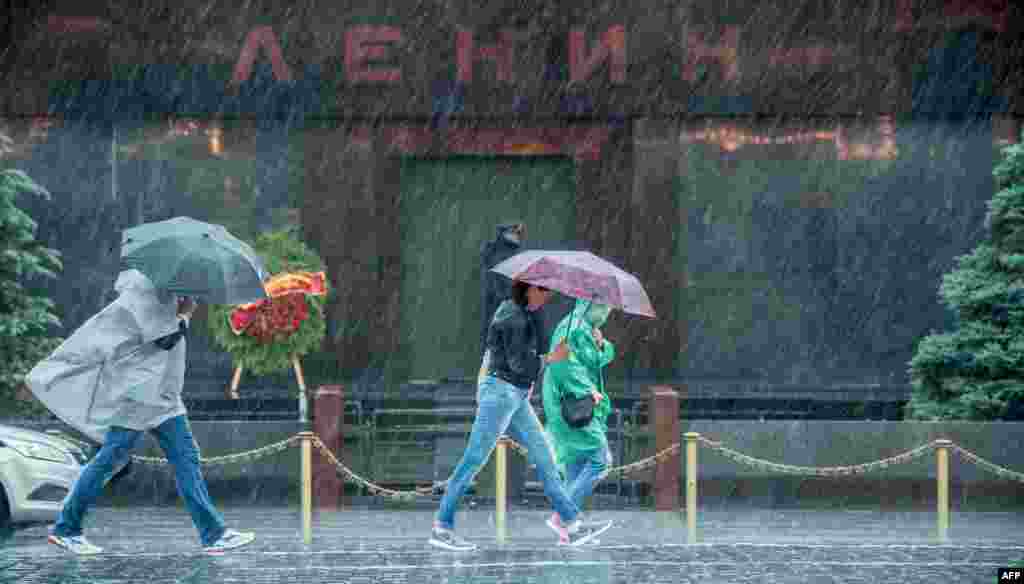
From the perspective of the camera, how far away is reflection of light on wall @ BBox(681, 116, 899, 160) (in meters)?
19.7

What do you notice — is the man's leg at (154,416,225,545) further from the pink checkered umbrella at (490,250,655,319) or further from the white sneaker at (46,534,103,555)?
the pink checkered umbrella at (490,250,655,319)

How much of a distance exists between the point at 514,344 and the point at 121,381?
271cm

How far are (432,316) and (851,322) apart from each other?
19.8 ft

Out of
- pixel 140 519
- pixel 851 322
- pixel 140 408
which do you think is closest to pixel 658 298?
pixel 851 322

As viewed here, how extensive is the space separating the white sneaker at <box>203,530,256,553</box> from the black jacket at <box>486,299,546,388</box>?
2.12 meters

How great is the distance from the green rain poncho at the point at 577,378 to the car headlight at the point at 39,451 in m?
Answer: 4.04

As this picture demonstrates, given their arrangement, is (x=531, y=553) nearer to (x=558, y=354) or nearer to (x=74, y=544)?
(x=558, y=354)

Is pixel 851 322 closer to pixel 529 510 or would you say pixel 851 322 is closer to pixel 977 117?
pixel 977 117

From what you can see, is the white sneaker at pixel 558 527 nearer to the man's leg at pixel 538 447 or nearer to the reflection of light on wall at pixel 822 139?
the man's leg at pixel 538 447

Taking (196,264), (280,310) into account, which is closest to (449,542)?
(196,264)

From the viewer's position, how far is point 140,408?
9.41m

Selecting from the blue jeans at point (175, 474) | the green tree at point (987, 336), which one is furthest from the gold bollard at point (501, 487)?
the green tree at point (987, 336)

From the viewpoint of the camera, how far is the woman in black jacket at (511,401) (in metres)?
9.84

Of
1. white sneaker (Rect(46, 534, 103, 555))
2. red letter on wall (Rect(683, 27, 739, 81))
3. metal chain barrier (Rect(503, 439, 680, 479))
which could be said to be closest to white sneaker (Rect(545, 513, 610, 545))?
metal chain barrier (Rect(503, 439, 680, 479))
